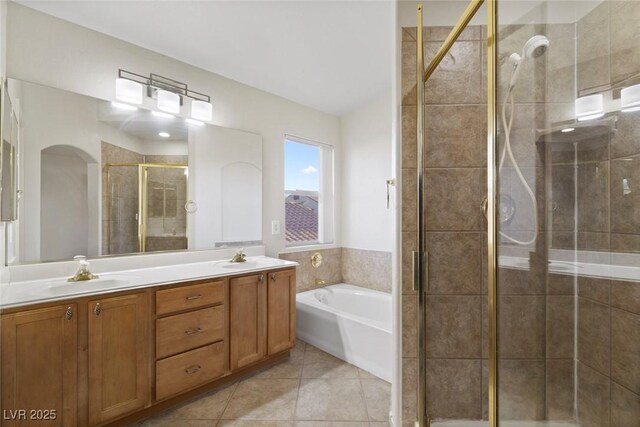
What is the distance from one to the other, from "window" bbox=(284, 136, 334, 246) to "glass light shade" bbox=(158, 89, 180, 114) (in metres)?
1.13

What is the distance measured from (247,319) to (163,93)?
6.08 ft

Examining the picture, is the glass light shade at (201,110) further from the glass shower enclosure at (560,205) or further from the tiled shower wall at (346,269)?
the glass shower enclosure at (560,205)

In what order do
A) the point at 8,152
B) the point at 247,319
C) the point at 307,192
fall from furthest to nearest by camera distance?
1. the point at 307,192
2. the point at 247,319
3. the point at 8,152

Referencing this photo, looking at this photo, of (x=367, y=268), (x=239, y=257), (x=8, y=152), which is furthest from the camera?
(x=367, y=268)

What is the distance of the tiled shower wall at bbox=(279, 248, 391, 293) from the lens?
2.79m

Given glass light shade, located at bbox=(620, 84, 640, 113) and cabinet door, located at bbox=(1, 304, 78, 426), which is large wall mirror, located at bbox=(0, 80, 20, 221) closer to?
cabinet door, located at bbox=(1, 304, 78, 426)

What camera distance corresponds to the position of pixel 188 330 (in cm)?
166

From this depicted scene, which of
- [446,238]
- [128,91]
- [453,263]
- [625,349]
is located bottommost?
[625,349]

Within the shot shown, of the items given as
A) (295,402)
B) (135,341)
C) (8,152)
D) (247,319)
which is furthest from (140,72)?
(295,402)

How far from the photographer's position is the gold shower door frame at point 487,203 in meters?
0.86

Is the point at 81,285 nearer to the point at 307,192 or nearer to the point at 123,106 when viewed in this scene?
the point at 123,106

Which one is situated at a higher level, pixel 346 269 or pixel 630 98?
pixel 630 98

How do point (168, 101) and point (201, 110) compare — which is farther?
point (201, 110)

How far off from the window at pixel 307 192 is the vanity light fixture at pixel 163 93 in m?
0.94
